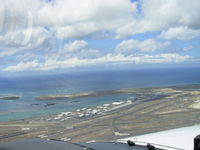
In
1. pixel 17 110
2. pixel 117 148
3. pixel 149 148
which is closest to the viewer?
pixel 149 148

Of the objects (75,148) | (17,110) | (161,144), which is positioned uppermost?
(75,148)

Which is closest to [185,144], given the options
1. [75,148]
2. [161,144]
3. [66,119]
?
[161,144]

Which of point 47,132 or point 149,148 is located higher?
point 149,148

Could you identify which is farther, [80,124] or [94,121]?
[94,121]

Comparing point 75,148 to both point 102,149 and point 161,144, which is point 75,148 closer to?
point 102,149

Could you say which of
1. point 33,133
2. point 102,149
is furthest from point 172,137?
point 33,133

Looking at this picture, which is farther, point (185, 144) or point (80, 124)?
point (80, 124)

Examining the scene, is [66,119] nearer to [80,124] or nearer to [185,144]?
[80,124]

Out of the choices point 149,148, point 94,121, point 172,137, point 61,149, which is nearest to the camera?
point 61,149

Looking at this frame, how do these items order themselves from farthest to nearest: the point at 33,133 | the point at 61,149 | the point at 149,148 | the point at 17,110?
the point at 17,110 < the point at 33,133 < the point at 149,148 < the point at 61,149
